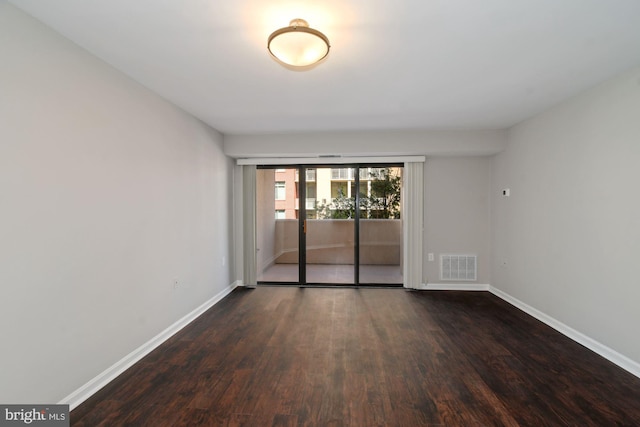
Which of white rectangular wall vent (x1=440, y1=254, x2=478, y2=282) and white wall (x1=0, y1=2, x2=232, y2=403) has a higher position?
white wall (x1=0, y1=2, x2=232, y2=403)

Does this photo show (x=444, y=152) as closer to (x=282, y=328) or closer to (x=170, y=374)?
(x=282, y=328)

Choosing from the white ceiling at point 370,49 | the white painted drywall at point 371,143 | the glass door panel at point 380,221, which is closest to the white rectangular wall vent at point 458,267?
the glass door panel at point 380,221

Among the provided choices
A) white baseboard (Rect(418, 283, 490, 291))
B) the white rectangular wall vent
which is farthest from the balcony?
the white rectangular wall vent

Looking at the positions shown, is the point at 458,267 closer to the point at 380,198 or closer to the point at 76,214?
the point at 380,198

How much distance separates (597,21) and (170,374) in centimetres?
391

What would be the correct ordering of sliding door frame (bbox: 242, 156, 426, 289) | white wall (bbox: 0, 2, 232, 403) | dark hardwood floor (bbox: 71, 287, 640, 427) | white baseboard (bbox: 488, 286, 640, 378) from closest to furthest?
white wall (bbox: 0, 2, 232, 403)
dark hardwood floor (bbox: 71, 287, 640, 427)
white baseboard (bbox: 488, 286, 640, 378)
sliding door frame (bbox: 242, 156, 426, 289)

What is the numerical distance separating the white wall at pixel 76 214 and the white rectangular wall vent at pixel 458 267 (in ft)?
13.0

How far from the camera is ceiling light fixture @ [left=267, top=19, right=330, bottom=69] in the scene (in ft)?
5.77

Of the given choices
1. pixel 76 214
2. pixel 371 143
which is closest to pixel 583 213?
pixel 371 143

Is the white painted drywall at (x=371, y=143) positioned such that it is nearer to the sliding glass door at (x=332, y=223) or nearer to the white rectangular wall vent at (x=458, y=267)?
the sliding glass door at (x=332, y=223)

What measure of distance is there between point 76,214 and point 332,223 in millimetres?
3588

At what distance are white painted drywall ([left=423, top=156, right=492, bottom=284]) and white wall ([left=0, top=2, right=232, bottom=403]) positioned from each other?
3.74 m

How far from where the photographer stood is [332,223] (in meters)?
5.11

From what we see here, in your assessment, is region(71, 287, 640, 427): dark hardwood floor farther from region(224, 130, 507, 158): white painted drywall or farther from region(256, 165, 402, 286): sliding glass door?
region(224, 130, 507, 158): white painted drywall
